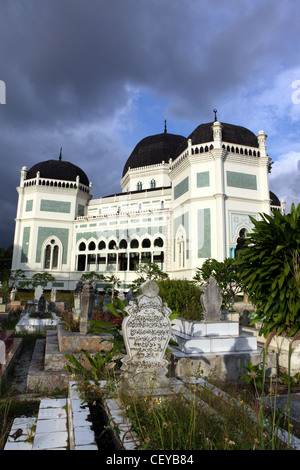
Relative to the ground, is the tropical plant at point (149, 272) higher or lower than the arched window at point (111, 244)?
lower

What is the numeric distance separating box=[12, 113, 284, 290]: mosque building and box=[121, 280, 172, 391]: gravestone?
22.4 metres

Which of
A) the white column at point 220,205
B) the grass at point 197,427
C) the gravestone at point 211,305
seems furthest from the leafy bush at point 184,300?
the white column at point 220,205

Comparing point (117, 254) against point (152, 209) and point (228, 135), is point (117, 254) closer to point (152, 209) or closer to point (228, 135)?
point (152, 209)

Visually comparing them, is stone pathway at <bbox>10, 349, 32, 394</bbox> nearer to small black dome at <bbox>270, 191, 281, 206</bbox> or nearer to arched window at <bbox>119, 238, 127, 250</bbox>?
arched window at <bbox>119, 238, 127, 250</bbox>

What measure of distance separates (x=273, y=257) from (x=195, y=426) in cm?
471

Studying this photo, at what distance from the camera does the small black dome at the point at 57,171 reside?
4034 centimetres

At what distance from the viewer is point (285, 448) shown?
9.13 feet

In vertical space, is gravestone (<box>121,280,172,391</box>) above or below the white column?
below

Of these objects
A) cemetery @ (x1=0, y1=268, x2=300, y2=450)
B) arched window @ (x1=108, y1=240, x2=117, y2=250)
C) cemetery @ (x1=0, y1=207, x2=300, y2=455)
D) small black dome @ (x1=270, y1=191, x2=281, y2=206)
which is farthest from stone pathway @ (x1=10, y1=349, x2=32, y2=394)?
small black dome @ (x1=270, y1=191, x2=281, y2=206)

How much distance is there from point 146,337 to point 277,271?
364 cm

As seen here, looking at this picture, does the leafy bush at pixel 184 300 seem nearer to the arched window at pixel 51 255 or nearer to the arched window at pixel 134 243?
the arched window at pixel 134 243

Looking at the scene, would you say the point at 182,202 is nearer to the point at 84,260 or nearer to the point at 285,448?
the point at 84,260

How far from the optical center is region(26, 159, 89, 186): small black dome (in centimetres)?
4034

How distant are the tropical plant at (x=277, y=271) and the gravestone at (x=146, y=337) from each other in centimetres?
271
